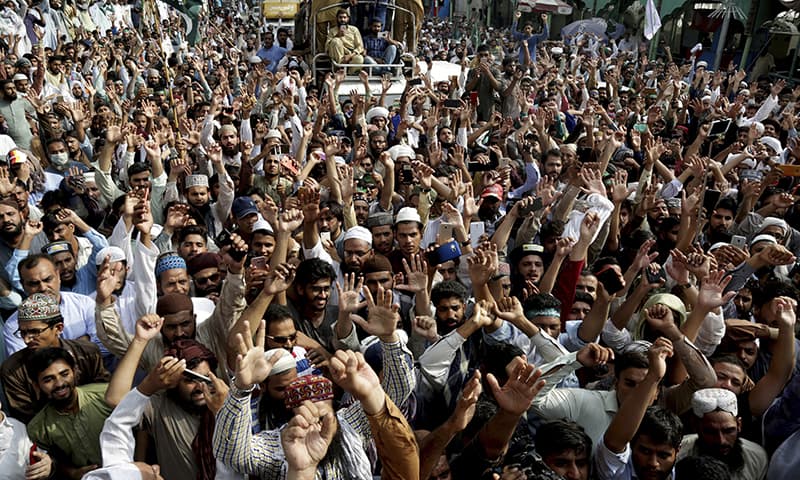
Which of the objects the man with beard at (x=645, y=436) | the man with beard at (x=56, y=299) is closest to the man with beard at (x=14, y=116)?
the man with beard at (x=56, y=299)

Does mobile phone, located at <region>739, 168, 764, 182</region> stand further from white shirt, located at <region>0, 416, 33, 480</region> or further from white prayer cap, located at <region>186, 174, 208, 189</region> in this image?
white shirt, located at <region>0, 416, 33, 480</region>

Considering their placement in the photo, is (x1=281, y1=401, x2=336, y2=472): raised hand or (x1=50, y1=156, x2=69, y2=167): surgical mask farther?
(x1=50, y1=156, x2=69, y2=167): surgical mask

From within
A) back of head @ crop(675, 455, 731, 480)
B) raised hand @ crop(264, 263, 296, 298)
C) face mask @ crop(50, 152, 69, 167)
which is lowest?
back of head @ crop(675, 455, 731, 480)

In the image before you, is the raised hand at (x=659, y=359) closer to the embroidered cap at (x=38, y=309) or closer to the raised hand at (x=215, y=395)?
the raised hand at (x=215, y=395)

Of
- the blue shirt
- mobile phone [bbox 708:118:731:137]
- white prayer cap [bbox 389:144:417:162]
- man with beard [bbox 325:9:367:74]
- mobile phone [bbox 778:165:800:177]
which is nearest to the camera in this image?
mobile phone [bbox 708:118:731:137]

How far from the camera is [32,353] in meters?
2.52

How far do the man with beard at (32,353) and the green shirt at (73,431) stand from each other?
11 cm

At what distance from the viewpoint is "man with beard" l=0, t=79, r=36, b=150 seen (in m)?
6.53

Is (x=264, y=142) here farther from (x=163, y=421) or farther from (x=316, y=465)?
(x=316, y=465)

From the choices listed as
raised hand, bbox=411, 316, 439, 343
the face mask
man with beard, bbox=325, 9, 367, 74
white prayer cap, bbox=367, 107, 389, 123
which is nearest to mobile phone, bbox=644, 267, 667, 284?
raised hand, bbox=411, 316, 439, 343

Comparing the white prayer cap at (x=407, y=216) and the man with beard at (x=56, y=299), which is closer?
the man with beard at (x=56, y=299)

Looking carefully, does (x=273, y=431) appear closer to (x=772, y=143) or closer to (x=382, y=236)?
(x=382, y=236)

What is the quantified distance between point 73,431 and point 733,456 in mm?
2802

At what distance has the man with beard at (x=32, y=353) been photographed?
8.33ft
